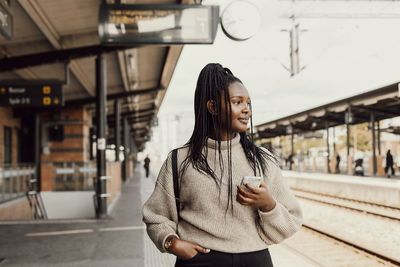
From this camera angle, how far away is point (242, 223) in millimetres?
1737

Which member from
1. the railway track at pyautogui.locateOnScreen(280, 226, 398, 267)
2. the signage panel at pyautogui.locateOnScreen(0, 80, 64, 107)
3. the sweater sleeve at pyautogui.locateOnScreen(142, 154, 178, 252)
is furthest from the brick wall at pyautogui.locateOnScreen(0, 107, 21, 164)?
the sweater sleeve at pyautogui.locateOnScreen(142, 154, 178, 252)

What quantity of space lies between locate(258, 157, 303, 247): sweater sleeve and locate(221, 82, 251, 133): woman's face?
22cm

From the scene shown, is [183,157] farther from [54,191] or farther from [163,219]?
[54,191]

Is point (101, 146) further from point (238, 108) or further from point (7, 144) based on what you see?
point (238, 108)

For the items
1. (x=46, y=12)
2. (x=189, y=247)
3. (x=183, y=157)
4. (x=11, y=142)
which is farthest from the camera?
(x=11, y=142)

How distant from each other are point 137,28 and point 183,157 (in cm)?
527

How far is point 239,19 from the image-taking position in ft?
23.2

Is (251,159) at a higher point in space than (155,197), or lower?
higher

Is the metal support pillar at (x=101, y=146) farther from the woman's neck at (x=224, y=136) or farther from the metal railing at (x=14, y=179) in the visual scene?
the woman's neck at (x=224, y=136)

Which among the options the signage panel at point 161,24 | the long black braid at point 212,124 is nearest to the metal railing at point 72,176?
the signage panel at point 161,24

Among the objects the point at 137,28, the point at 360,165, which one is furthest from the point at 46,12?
the point at 360,165

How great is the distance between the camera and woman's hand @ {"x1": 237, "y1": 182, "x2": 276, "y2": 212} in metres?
1.63

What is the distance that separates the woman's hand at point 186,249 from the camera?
67.7 inches

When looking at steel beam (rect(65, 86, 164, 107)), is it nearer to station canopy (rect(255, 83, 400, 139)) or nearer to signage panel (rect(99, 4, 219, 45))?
station canopy (rect(255, 83, 400, 139))
